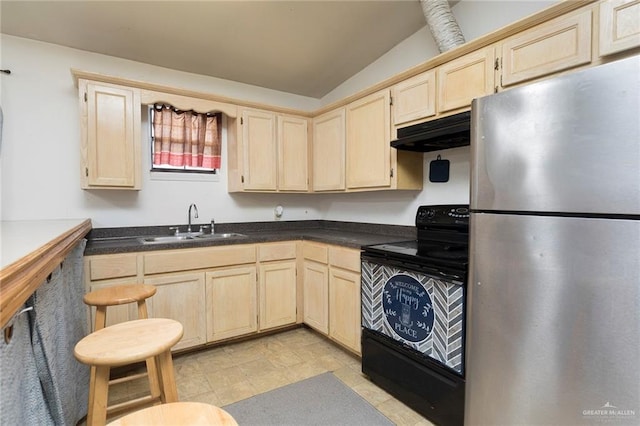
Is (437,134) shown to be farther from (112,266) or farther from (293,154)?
(112,266)

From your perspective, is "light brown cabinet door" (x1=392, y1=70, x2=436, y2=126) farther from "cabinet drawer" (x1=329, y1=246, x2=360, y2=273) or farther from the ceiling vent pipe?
"cabinet drawer" (x1=329, y1=246, x2=360, y2=273)

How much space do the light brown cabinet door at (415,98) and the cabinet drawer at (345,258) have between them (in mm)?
1061

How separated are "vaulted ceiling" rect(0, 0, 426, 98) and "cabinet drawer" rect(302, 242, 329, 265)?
1819mm

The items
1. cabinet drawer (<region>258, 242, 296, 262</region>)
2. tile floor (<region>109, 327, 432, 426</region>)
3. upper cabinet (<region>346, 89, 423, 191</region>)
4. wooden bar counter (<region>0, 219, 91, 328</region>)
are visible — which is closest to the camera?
wooden bar counter (<region>0, 219, 91, 328</region>)

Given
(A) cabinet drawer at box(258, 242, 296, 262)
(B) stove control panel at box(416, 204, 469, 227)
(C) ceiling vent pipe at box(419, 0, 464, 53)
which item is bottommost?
(A) cabinet drawer at box(258, 242, 296, 262)

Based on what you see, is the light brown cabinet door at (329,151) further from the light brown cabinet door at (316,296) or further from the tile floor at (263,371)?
the tile floor at (263,371)

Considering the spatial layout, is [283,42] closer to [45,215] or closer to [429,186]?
[429,186]

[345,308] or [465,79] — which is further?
[345,308]

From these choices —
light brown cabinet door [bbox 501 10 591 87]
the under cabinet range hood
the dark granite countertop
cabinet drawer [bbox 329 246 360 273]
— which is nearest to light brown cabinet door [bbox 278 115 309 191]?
the dark granite countertop

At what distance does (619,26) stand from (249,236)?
2.68 meters

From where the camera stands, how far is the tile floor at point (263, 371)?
78.6 inches

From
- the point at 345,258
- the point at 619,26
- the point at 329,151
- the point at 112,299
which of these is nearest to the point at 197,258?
the point at 112,299

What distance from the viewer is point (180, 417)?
806mm

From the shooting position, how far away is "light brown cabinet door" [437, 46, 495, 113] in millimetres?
1837
